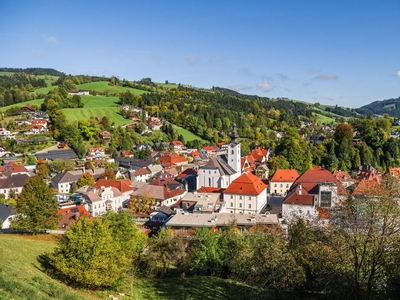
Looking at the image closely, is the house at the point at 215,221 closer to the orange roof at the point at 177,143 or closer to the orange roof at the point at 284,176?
the orange roof at the point at 284,176

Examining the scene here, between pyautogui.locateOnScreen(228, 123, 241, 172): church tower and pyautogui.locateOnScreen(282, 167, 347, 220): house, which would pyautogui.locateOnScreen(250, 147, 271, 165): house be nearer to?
pyautogui.locateOnScreen(228, 123, 241, 172): church tower

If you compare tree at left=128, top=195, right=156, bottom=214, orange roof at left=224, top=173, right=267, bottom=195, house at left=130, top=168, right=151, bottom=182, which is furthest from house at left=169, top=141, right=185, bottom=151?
orange roof at left=224, top=173, right=267, bottom=195

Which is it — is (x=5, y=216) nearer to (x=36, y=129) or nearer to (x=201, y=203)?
(x=201, y=203)

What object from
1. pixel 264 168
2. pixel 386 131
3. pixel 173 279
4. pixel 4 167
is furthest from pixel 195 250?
pixel 386 131

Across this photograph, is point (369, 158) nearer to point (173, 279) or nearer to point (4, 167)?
point (173, 279)

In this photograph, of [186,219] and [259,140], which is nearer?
[186,219]

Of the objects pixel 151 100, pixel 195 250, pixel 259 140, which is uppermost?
pixel 151 100

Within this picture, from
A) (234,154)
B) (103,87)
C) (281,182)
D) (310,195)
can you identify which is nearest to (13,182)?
(234,154)
